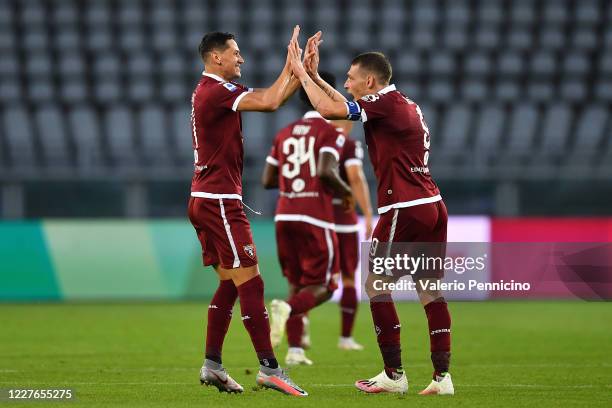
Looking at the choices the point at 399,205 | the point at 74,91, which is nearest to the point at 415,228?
the point at 399,205

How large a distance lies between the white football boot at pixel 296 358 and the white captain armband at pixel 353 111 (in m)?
2.82

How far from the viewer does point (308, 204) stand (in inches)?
360

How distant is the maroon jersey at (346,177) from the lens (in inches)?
386

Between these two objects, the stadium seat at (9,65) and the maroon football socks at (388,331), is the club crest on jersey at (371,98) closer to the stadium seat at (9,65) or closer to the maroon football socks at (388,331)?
the maroon football socks at (388,331)

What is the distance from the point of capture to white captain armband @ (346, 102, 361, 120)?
6450mm

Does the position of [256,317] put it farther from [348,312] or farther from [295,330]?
[348,312]

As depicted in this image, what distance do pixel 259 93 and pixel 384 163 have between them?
0.83 metres

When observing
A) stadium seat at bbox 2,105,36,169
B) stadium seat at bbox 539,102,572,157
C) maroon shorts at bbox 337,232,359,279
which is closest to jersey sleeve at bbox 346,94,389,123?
maroon shorts at bbox 337,232,359,279

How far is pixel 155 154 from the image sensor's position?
18266mm

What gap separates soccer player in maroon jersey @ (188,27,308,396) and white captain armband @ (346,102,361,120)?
359mm

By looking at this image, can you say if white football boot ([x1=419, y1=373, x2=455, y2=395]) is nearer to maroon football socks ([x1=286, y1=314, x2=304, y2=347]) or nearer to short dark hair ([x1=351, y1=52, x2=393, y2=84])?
short dark hair ([x1=351, y1=52, x2=393, y2=84])

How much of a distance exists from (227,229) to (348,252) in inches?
133

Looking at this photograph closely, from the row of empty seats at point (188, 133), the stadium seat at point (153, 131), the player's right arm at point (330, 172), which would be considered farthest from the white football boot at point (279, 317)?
the stadium seat at point (153, 131)

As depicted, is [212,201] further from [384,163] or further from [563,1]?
[563,1]
